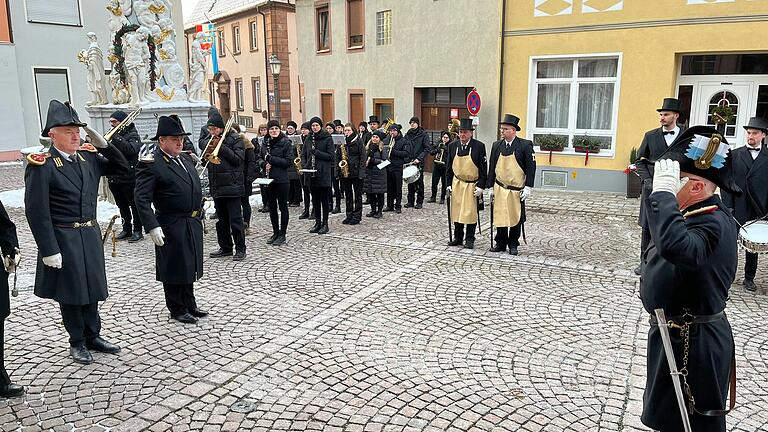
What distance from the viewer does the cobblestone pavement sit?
4164 millimetres

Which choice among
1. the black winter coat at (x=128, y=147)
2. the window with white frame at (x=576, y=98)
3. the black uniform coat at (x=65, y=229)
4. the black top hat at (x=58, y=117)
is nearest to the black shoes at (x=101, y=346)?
the black uniform coat at (x=65, y=229)

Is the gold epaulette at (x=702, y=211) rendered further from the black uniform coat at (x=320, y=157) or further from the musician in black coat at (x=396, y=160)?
the musician in black coat at (x=396, y=160)

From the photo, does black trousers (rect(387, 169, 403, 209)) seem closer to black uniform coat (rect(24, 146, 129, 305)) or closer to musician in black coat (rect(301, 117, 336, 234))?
musician in black coat (rect(301, 117, 336, 234))

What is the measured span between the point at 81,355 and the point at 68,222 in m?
1.15

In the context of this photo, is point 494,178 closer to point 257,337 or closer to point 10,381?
point 257,337

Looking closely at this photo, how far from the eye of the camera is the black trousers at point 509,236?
339 inches

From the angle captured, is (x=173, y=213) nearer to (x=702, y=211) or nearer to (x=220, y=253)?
(x=220, y=253)

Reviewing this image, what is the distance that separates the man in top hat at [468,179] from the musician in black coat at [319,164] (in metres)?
2.29

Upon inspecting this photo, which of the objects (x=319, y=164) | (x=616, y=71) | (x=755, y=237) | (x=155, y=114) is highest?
(x=616, y=71)

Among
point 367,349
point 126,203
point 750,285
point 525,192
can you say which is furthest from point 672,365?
point 126,203

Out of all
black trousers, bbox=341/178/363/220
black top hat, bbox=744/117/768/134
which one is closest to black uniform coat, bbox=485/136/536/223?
black top hat, bbox=744/117/768/134

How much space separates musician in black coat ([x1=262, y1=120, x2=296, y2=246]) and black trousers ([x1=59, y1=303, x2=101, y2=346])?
4.20 meters

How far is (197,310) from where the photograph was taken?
6.08m

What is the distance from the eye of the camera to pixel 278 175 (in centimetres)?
922
